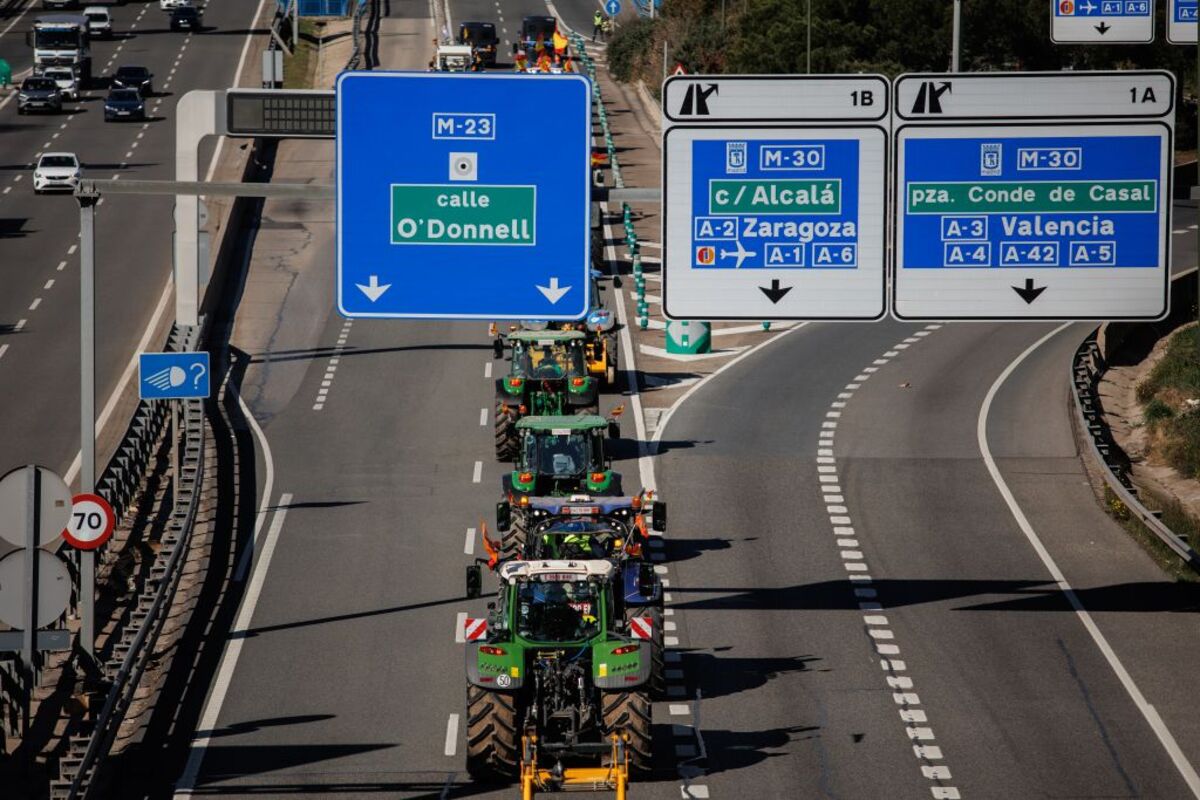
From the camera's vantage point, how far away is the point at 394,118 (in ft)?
70.2

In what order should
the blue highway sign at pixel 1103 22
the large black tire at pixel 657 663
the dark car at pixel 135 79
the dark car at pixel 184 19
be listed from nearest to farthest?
A: the large black tire at pixel 657 663 < the blue highway sign at pixel 1103 22 < the dark car at pixel 135 79 < the dark car at pixel 184 19

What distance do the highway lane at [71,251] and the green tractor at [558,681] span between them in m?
21.3

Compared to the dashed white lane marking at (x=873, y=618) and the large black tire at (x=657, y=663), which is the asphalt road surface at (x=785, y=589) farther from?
the large black tire at (x=657, y=663)

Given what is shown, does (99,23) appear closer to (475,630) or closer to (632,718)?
(475,630)

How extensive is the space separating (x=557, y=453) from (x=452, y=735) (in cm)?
986

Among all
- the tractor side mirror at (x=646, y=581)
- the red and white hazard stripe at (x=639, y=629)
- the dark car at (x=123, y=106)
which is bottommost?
Answer: the tractor side mirror at (x=646, y=581)

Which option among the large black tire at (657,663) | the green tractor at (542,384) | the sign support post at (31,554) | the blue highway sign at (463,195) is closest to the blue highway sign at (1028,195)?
the blue highway sign at (463,195)

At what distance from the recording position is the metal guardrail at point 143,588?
77.5ft

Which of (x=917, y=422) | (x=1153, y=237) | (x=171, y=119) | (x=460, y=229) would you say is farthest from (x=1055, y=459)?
(x=171, y=119)

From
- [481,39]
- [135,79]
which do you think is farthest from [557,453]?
[481,39]

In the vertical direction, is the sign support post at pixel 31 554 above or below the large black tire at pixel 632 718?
above

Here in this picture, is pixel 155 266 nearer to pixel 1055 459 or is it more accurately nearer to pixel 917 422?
pixel 917 422

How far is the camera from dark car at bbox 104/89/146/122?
87062 millimetres

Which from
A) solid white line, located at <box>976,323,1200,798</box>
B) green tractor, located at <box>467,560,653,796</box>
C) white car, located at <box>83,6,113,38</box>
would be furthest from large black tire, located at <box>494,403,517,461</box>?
white car, located at <box>83,6,113,38</box>
